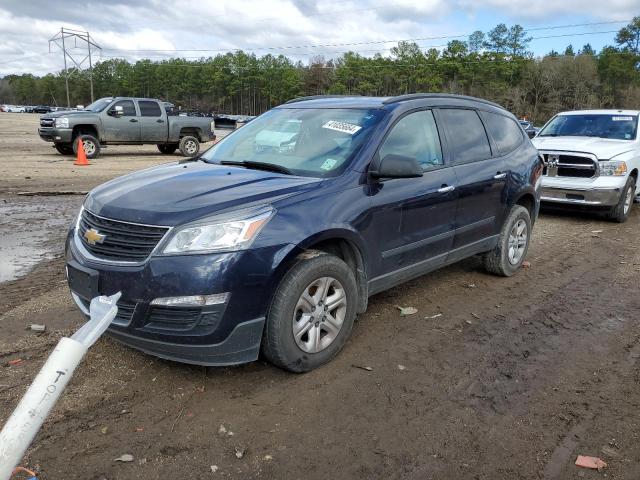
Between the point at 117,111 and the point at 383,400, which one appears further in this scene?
the point at 117,111

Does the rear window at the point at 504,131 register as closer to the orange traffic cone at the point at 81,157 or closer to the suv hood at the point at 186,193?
the suv hood at the point at 186,193

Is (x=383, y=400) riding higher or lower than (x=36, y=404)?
lower

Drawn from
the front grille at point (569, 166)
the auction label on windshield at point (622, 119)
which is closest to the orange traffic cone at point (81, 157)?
the front grille at point (569, 166)

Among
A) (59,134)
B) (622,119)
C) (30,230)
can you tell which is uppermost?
(622,119)

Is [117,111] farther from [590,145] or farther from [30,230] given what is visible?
[590,145]

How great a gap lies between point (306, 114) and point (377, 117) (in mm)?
723

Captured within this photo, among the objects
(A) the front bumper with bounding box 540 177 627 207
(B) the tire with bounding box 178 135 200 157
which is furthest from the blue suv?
(B) the tire with bounding box 178 135 200 157

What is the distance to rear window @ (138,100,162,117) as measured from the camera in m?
17.8

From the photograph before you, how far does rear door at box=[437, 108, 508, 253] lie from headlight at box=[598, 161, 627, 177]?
4.43m

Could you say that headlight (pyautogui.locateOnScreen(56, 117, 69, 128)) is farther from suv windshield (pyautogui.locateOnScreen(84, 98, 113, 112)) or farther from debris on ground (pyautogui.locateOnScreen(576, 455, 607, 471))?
debris on ground (pyautogui.locateOnScreen(576, 455, 607, 471))

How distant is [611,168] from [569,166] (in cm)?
63

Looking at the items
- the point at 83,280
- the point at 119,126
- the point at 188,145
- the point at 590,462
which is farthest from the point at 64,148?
the point at 590,462

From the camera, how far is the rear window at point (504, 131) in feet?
18.0

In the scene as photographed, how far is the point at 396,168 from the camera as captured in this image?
3.83 metres
